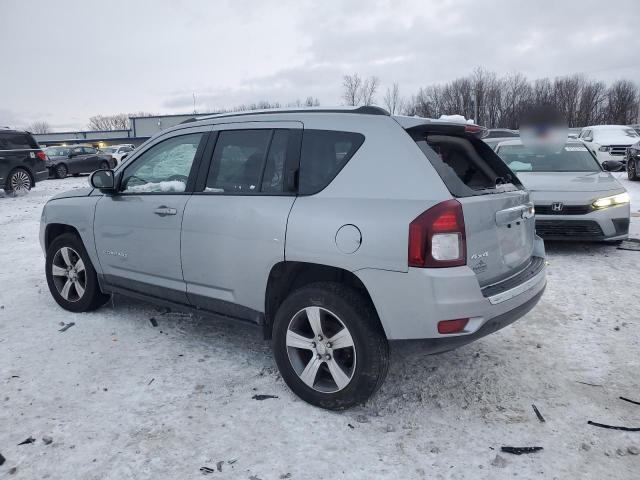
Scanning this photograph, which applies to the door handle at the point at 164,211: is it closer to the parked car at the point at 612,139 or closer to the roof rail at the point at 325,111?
the roof rail at the point at 325,111

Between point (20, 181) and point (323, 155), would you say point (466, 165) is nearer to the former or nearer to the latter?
point (323, 155)

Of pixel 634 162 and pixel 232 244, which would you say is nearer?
pixel 232 244

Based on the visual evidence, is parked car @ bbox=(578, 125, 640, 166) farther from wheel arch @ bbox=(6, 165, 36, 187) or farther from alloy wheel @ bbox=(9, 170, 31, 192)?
alloy wheel @ bbox=(9, 170, 31, 192)

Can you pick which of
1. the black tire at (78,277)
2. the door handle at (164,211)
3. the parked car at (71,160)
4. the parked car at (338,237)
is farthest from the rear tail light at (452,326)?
the parked car at (71,160)

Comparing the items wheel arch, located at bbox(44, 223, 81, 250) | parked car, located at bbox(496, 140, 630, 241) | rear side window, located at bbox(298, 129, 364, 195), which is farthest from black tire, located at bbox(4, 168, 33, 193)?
rear side window, located at bbox(298, 129, 364, 195)

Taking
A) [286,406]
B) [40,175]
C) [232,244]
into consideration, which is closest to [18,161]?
[40,175]

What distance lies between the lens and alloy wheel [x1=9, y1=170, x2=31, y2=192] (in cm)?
1466

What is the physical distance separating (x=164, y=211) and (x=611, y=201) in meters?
5.71

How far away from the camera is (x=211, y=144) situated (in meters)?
3.60

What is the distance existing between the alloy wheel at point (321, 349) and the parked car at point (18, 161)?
14.7 metres

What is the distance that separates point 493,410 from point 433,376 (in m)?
0.51

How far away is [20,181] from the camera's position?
1486 centimetres

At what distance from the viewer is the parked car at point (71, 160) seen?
944 inches

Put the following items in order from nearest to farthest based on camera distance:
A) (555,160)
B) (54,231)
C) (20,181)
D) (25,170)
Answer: (54,231)
(555,160)
(20,181)
(25,170)
